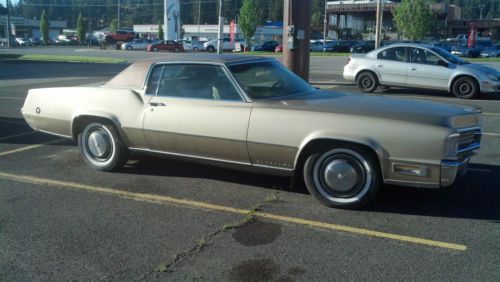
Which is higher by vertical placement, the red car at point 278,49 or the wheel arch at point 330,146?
the red car at point 278,49

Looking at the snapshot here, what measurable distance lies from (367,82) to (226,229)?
35.8 ft

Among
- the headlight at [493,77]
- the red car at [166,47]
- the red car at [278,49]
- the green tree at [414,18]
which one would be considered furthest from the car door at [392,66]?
the red car at [166,47]

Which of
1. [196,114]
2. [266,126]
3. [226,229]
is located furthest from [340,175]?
[196,114]

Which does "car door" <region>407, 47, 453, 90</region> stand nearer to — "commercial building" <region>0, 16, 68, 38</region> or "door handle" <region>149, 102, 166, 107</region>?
"door handle" <region>149, 102, 166, 107</region>

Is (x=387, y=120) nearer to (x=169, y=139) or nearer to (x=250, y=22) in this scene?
(x=169, y=139)

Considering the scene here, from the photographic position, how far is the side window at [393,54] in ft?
44.0

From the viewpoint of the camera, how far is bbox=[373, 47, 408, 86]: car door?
13.4 m

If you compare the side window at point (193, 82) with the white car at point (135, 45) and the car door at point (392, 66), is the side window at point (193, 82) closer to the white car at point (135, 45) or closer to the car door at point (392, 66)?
the car door at point (392, 66)

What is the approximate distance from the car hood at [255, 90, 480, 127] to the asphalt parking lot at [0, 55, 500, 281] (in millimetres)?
926

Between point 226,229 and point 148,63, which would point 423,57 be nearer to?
point 148,63

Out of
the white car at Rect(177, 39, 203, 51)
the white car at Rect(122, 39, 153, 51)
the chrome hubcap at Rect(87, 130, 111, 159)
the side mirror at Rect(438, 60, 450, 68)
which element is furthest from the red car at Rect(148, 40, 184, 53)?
the chrome hubcap at Rect(87, 130, 111, 159)

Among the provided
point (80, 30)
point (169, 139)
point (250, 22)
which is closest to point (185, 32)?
point (80, 30)

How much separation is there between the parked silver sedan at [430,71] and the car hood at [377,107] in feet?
27.4

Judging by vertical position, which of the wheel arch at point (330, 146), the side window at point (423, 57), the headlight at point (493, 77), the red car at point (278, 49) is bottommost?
the wheel arch at point (330, 146)
